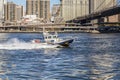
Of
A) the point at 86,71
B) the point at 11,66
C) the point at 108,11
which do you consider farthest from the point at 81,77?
the point at 108,11

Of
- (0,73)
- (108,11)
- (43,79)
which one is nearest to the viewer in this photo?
(43,79)

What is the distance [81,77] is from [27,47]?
38622 mm

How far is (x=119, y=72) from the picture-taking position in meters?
36.6

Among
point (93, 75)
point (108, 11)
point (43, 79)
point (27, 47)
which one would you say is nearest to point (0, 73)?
point (43, 79)

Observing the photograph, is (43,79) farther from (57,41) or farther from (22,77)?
(57,41)

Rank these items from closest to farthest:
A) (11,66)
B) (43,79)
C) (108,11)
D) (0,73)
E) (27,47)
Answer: (43,79), (0,73), (11,66), (27,47), (108,11)

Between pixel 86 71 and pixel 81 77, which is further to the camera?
A: pixel 86 71

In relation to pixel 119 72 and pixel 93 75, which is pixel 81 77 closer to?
pixel 93 75

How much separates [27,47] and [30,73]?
35531 mm

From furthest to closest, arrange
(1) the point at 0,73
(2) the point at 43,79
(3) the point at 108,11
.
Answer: (3) the point at 108,11
(1) the point at 0,73
(2) the point at 43,79

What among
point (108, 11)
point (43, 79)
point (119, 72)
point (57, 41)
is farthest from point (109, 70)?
point (108, 11)

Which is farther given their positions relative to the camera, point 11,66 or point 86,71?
point 11,66

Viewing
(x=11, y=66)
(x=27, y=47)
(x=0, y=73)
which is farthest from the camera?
(x=27, y=47)

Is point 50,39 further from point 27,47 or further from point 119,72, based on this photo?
point 119,72
